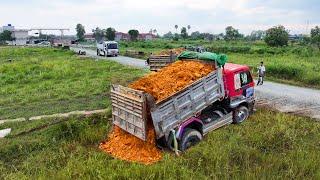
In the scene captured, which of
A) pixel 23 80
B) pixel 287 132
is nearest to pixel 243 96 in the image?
pixel 287 132

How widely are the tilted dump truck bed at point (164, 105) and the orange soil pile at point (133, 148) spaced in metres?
0.26

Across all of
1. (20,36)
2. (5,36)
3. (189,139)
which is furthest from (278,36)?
(20,36)

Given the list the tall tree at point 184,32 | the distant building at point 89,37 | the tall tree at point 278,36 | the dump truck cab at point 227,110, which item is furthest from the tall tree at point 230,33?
the dump truck cab at point 227,110

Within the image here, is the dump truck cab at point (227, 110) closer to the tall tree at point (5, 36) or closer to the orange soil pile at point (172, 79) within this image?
the orange soil pile at point (172, 79)

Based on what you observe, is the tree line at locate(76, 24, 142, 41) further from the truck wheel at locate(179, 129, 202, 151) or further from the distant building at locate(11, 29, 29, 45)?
the truck wheel at locate(179, 129, 202, 151)

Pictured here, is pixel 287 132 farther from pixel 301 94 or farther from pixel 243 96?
pixel 301 94

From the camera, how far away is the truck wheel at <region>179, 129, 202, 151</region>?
11.1m

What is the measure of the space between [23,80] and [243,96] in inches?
711

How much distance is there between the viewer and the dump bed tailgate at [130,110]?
1041 cm

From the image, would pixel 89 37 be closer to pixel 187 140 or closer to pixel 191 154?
pixel 187 140

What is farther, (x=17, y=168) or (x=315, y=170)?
(x=17, y=168)

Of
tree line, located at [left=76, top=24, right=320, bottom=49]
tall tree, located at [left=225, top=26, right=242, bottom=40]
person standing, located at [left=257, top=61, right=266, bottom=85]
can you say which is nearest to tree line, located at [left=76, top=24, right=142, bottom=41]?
tree line, located at [left=76, top=24, right=320, bottom=49]

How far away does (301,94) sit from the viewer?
744 inches

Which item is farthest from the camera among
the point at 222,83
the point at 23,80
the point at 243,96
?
the point at 23,80
